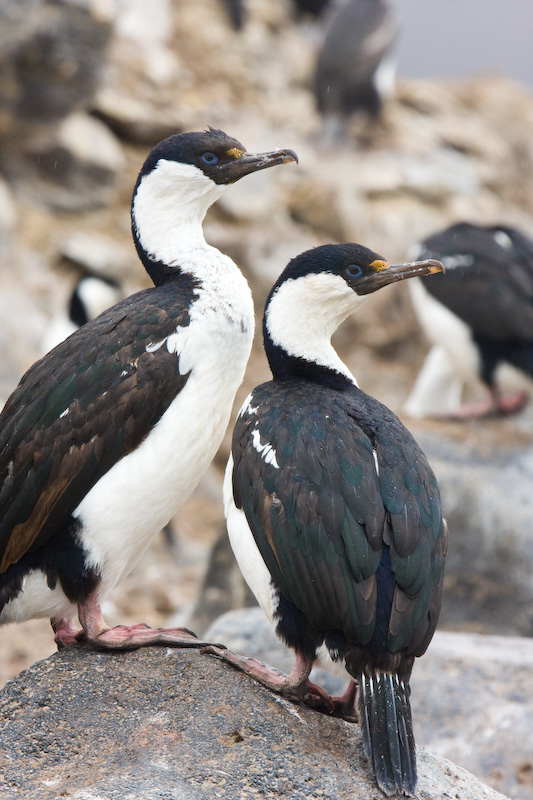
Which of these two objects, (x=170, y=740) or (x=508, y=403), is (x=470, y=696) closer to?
(x=170, y=740)

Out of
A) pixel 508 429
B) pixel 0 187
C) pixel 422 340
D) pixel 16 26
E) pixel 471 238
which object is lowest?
pixel 422 340

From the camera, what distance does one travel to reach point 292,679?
11.8 ft

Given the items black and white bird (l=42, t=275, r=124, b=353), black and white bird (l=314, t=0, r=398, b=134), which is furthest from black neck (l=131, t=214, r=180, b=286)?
black and white bird (l=314, t=0, r=398, b=134)

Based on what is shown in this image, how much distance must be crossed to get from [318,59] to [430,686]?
49.4ft

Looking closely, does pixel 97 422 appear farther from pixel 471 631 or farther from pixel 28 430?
pixel 471 631

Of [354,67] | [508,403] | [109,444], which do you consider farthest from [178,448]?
[354,67]

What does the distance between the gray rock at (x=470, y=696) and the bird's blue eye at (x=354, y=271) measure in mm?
2571

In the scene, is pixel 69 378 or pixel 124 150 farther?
pixel 124 150

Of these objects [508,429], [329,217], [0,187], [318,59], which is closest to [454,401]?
[508,429]

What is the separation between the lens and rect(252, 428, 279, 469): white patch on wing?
366 cm

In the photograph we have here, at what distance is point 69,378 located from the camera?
3.90 m

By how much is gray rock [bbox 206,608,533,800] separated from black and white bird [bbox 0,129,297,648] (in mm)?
1985

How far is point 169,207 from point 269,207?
11.7 meters

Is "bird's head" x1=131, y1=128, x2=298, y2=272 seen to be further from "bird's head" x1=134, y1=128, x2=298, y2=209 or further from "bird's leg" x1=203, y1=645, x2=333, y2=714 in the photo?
"bird's leg" x1=203, y1=645, x2=333, y2=714
